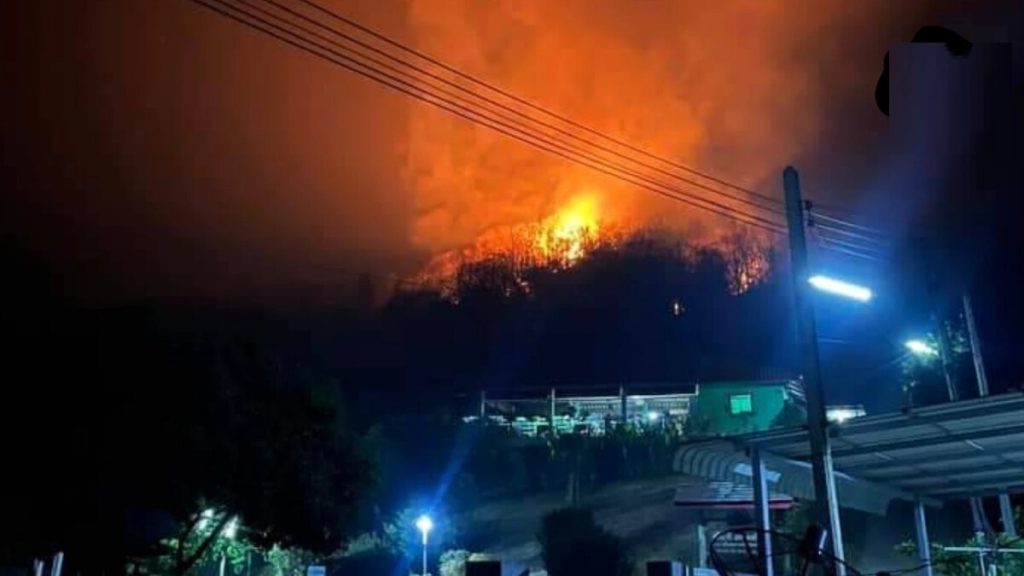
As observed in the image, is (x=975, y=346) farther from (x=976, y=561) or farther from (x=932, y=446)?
(x=932, y=446)

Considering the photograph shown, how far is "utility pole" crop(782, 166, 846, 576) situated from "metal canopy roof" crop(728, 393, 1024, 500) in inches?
9.3

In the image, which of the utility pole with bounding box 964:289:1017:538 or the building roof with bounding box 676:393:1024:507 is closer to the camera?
A: the building roof with bounding box 676:393:1024:507

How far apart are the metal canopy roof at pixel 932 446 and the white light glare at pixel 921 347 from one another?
7.50 meters

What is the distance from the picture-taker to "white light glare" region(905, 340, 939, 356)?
18156 mm

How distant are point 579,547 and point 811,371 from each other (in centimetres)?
1297

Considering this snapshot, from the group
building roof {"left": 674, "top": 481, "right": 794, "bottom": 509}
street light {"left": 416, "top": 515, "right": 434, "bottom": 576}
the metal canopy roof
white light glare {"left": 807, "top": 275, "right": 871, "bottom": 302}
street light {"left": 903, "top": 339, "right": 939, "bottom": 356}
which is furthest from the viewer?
street light {"left": 416, "top": 515, "right": 434, "bottom": 576}

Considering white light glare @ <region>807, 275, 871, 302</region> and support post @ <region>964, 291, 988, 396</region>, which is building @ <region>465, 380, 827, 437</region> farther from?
white light glare @ <region>807, 275, 871, 302</region>

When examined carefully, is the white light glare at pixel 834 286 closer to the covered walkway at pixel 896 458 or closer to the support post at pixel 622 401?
the covered walkway at pixel 896 458

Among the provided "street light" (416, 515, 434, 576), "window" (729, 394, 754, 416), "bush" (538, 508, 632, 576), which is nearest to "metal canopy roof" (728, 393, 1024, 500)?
"bush" (538, 508, 632, 576)

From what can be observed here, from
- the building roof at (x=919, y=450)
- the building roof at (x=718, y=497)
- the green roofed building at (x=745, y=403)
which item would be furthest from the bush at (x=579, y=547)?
the green roofed building at (x=745, y=403)

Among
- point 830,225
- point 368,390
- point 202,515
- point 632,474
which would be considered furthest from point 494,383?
point 830,225

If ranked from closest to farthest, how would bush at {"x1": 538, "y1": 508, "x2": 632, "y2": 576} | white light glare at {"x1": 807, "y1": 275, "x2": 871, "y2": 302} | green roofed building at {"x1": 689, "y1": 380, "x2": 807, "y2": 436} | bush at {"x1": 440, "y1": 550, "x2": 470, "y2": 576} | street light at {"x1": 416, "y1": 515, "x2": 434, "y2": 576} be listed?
1. white light glare at {"x1": 807, "y1": 275, "x2": 871, "y2": 302}
2. bush at {"x1": 538, "y1": 508, "x2": 632, "y2": 576}
3. bush at {"x1": 440, "y1": 550, "x2": 470, "y2": 576}
4. street light at {"x1": 416, "y1": 515, "x2": 434, "y2": 576}
5. green roofed building at {"x1": 689, "y1": 380, "x2": 807, "y2": 436}

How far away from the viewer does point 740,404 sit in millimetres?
30516

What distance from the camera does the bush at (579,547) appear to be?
19.6m
